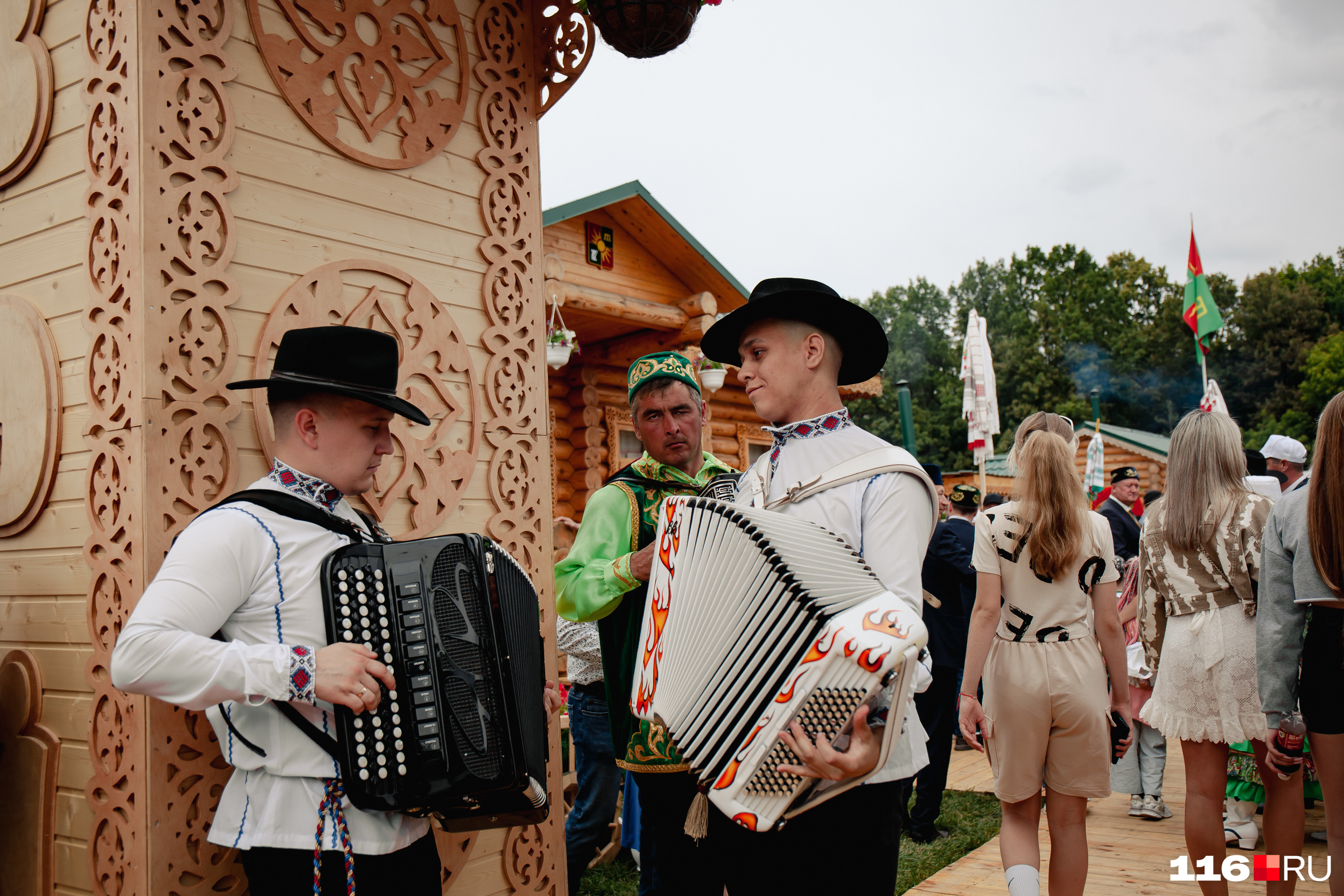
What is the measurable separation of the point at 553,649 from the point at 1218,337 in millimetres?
53333

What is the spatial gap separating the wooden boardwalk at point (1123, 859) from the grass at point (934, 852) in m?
0.09

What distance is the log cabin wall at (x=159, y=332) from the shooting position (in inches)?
88.1

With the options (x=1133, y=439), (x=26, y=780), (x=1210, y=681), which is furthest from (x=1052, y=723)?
(x=1133, y=439)

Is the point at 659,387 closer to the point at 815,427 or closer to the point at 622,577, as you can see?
the point at 622,577

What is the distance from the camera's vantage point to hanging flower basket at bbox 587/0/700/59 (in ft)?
9.93

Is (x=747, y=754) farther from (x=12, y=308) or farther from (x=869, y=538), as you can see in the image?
(x=12, y=308)

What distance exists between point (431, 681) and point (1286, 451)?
6313 mm

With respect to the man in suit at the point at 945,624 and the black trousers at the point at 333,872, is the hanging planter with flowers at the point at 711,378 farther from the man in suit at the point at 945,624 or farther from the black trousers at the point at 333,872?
the black trousers at the point at 333,872

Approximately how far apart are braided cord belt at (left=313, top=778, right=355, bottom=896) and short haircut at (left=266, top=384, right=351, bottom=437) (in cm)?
88

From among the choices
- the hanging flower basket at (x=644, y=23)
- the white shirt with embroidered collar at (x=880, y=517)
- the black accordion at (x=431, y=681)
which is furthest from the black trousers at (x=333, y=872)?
the hanging flower basket at (x=644, y=23)

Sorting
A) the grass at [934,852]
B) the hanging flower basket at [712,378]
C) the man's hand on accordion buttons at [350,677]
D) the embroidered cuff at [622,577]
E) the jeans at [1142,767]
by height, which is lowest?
the grass at [934,852]

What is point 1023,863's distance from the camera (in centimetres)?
344

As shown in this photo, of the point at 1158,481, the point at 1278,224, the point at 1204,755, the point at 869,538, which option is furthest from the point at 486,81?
the point at 1278,224

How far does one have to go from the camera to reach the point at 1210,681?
362cm
